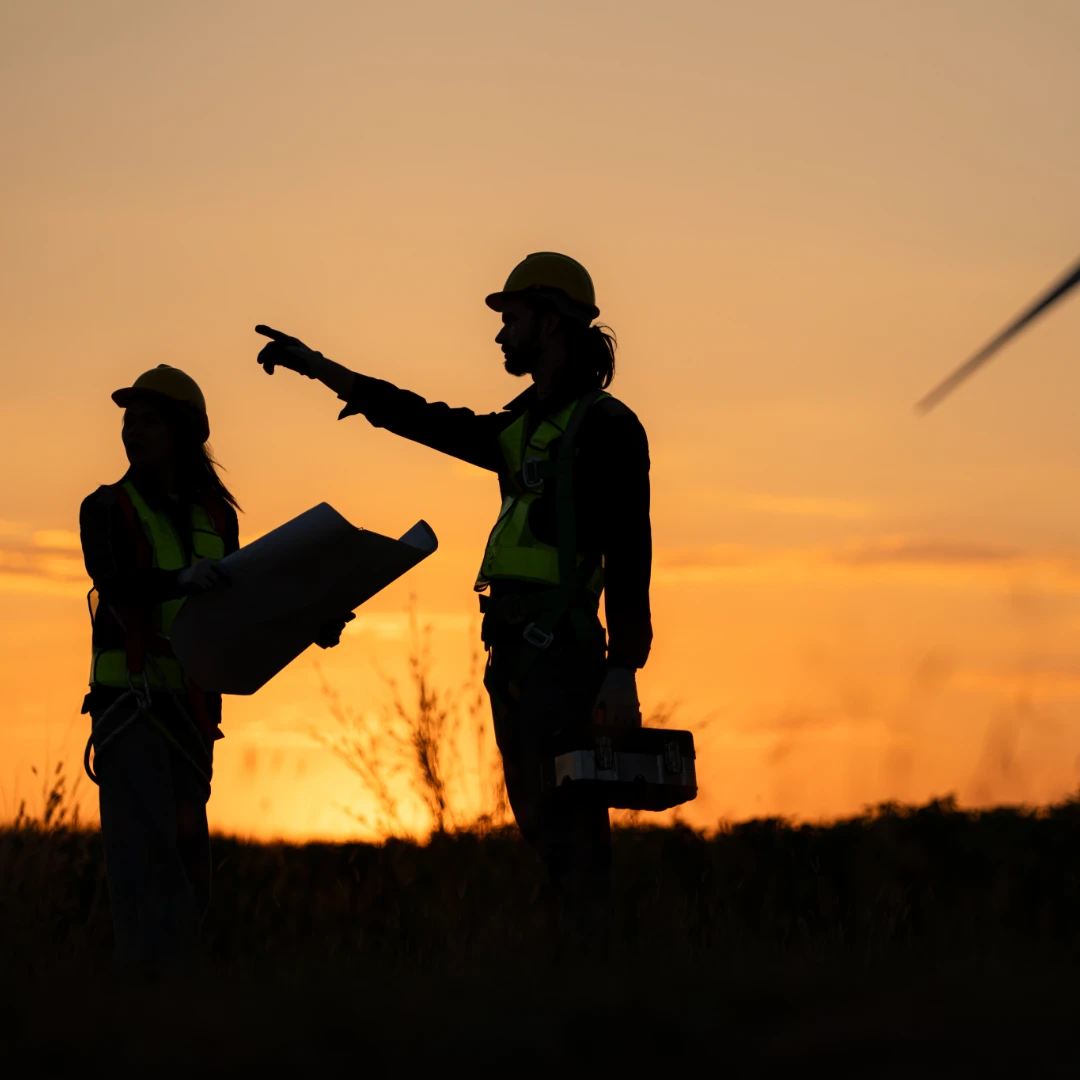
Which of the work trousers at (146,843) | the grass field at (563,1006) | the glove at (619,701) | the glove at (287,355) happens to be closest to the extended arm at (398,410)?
the glove at (287,355)

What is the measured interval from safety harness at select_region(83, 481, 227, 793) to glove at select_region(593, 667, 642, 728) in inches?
69.1

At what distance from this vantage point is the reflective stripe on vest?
5969 millimetres

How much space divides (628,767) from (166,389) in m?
2.65

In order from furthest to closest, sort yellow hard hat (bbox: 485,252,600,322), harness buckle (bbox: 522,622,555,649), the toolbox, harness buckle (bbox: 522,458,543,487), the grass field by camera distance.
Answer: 1. yellow hard hat (bbox: 485,252,600,322)
2. harness buckle (bbox: 522,458,543,487)
3. harness buckle (bbox: 522,622,555,649)
4. the toolbox
5. the grass field

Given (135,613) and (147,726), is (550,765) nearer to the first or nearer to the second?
(147,726)

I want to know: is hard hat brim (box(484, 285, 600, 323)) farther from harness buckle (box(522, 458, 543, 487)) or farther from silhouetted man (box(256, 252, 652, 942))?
harness buckle (box(522, 458, 543, 487))

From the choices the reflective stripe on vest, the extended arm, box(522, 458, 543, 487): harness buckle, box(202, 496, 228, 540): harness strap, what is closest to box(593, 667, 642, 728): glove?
the reflective stripe on vest

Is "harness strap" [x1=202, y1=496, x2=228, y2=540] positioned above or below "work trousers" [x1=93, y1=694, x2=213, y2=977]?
above

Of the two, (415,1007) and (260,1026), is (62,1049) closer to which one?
(260,1026)

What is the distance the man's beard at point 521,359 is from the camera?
638cm

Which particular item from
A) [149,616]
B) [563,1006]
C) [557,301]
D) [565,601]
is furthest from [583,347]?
[563,1006]

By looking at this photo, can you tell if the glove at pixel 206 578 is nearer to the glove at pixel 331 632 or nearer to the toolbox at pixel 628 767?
the glove at pixel 331 632

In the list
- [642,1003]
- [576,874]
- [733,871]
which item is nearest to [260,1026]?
[642,1003]

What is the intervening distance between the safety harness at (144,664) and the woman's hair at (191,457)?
304mm
